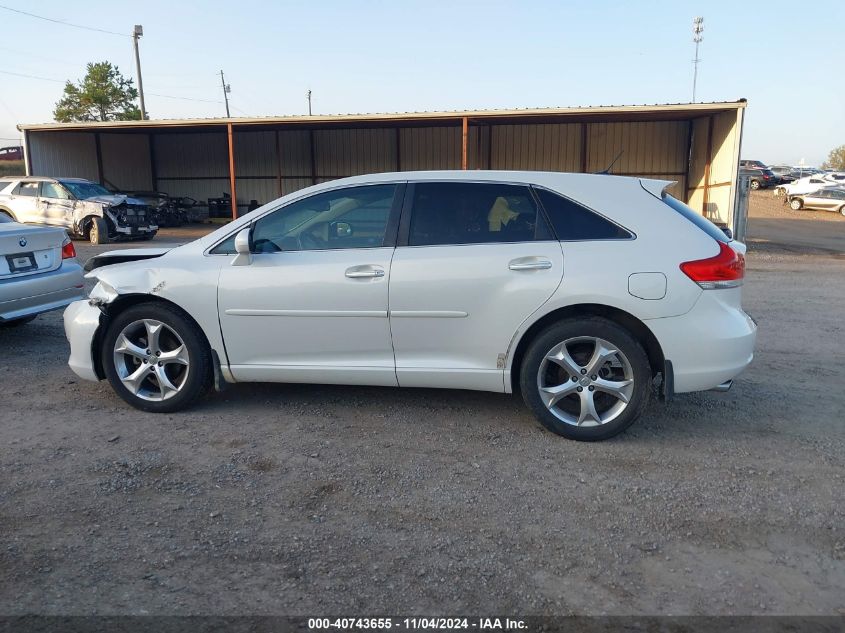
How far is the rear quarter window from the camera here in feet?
13.6

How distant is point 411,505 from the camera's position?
3418 millimetres

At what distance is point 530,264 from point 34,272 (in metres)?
5.05

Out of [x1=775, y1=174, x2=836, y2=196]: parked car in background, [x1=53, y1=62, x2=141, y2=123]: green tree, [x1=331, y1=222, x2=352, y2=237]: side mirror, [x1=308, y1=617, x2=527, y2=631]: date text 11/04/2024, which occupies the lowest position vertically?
[x1=308, y1=617, x2=527, y2=631]: date text 11/04/2024

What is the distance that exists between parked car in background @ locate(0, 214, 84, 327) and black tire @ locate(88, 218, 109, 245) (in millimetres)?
10688

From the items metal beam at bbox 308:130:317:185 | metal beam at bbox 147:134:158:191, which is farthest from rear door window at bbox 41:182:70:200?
metal beam at bbox 147:134:158:191

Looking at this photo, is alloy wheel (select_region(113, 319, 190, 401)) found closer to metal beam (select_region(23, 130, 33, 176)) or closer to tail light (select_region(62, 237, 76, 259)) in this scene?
tail light (select_region(62, 237, 76, 259))

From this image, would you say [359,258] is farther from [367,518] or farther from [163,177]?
[163,177]

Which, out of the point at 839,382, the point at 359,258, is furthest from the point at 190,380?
the point at 839,382

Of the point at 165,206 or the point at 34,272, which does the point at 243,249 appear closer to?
the point at 34,272

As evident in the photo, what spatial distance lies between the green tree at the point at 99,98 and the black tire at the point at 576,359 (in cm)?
5038

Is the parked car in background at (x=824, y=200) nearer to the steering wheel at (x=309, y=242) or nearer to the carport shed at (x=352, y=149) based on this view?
the carport shed at (x=352, y=149)

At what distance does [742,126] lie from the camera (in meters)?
16.1

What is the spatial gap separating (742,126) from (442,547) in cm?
1604

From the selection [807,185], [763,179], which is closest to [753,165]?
[763,179]
